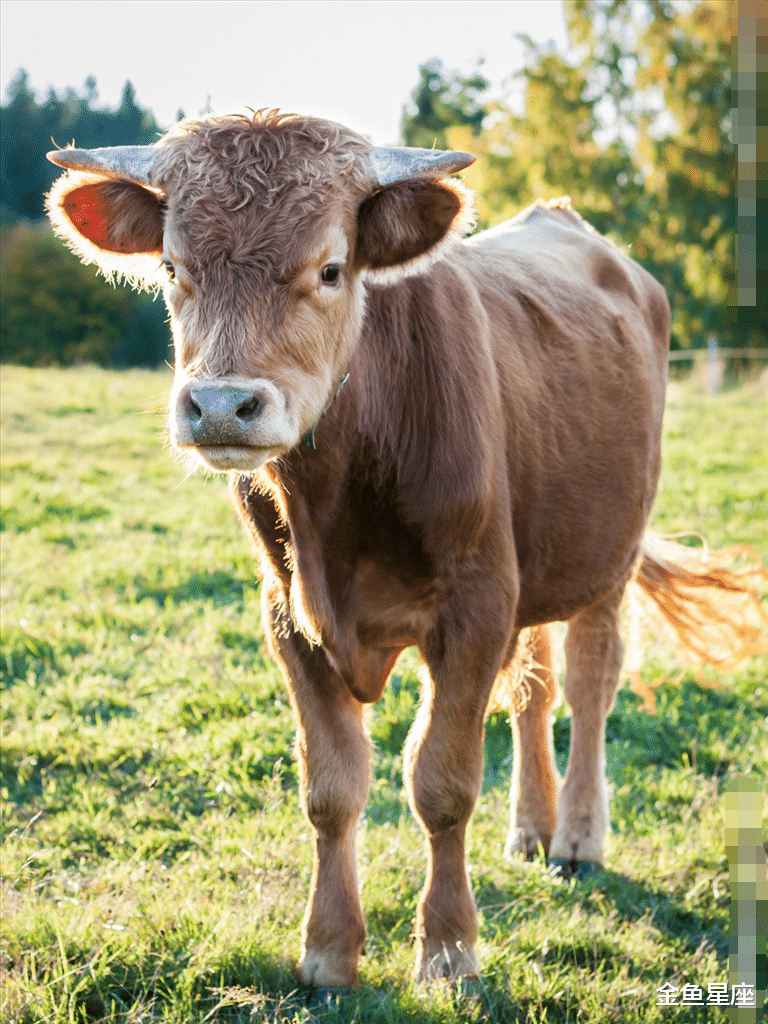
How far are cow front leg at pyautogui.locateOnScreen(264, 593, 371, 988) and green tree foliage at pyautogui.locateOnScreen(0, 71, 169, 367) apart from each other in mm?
31538

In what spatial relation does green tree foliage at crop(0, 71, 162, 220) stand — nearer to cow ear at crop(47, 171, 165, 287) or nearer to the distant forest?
the distant forest

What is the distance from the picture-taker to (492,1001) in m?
2.86

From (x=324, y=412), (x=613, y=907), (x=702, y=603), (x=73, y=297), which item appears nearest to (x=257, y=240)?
(x=324, y=412)

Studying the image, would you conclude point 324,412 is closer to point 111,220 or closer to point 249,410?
point 249,410

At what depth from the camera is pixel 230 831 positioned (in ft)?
12.2

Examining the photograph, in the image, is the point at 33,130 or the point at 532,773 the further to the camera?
the point at 33,130

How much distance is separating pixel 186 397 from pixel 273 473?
2.14 ft

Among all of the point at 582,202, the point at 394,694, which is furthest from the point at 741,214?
the point at 582,202

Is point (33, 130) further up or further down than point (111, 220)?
further up

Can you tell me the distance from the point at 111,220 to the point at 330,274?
66 cm

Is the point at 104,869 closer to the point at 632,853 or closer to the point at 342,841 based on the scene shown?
the point at 342,841

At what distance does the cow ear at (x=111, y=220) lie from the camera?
8.80 ft

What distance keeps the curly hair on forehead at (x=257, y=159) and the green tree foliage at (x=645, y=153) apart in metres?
22.7

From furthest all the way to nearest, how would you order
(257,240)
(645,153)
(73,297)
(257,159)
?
(73,297), (645,153), (257,159), (257,240)
